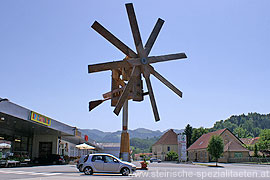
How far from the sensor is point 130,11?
20969 millimetres

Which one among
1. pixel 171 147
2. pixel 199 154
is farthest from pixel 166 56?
pixel 171 147

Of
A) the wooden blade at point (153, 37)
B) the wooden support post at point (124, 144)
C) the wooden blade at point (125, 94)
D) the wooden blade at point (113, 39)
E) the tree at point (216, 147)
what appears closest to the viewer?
the wooden blade at point (125, 94)

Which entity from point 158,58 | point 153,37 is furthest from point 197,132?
point 153,37

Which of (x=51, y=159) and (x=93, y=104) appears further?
(x=51, y=159)

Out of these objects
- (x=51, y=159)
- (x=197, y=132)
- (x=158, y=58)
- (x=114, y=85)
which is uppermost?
(x=158, y=58)

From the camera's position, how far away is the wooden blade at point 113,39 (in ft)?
64.6

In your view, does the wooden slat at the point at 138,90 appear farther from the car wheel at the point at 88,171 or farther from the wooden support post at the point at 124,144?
the car wheel at the point at 88,171

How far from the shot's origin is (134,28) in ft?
68.6

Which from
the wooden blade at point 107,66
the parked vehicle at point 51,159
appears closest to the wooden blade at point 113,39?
the wooden blade at point 107,66

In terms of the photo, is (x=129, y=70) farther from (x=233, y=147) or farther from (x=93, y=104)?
(x=233, y=147)

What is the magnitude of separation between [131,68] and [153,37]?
3.12 m

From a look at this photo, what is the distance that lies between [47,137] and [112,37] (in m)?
21.9

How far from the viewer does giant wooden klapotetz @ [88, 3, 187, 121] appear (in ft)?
65.0

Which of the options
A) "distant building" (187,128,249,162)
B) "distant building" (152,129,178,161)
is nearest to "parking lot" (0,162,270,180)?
"distant building" (187,128,249,162)
